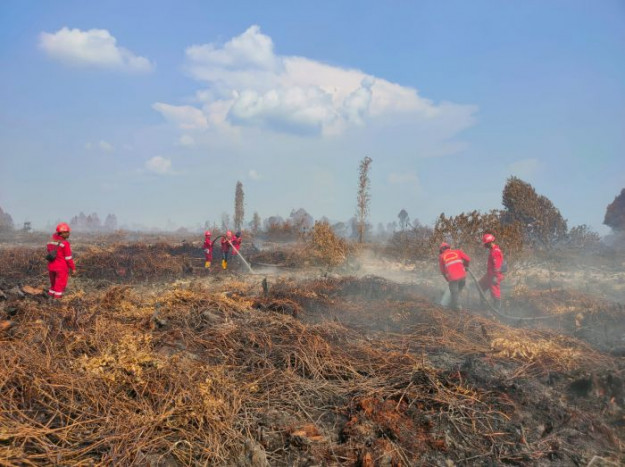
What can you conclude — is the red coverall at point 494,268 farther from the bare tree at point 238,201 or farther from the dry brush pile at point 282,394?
the bare tree at point 238,201

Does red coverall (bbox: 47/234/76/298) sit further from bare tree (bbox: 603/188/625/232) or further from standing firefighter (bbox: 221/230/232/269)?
bare tree (bbox: 603/188/625/232)

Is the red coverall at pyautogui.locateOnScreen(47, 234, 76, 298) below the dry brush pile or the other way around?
the other way around

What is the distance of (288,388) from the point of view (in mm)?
4230

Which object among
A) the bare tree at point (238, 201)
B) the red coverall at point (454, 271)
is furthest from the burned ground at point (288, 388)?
the bare tree at point (238, 201)

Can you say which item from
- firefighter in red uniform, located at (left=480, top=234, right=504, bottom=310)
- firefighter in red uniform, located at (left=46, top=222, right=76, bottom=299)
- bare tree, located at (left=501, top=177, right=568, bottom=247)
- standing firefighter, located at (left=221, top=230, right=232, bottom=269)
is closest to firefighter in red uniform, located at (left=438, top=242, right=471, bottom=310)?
firefighter in red uniform, located at (left=480, top=234, right=504, bottom=310)

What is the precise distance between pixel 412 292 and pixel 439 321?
305cm

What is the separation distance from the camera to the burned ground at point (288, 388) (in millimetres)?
3203

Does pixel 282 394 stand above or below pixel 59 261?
below

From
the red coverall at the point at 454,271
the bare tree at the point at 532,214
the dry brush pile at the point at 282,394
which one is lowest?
the dry brush pile at the point at 282,394

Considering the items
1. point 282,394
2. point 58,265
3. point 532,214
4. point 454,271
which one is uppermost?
point 532,214

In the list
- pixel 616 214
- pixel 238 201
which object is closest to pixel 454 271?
pixel 616 214

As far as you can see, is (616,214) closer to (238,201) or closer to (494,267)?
(494,267)

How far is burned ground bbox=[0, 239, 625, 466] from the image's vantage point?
3.20m

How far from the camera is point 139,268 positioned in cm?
1242
